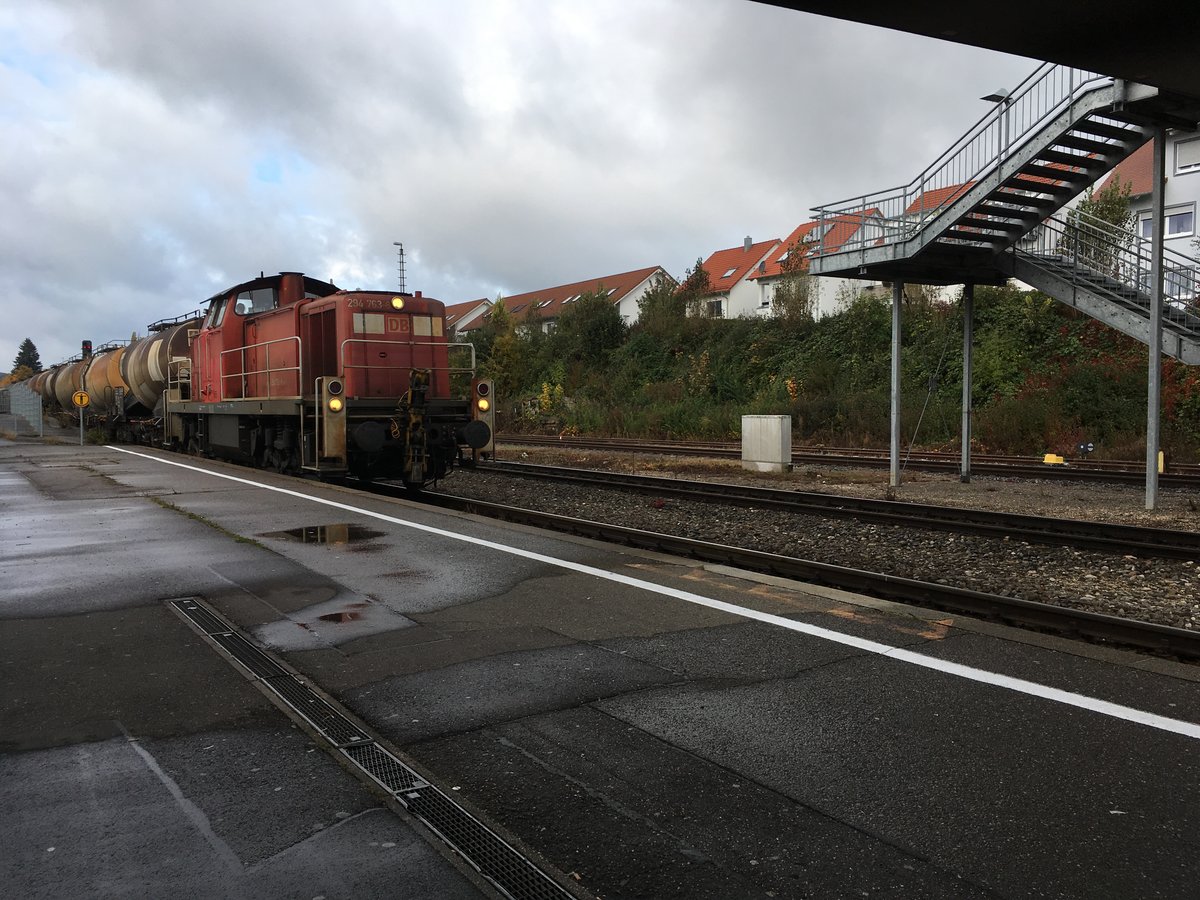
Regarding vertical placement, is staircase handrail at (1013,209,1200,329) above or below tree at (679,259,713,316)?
below

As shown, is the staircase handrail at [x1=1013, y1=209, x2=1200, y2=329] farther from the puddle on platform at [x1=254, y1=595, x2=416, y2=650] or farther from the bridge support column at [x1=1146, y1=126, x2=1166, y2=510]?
the puddle on platform at [x1=254, y1=595, x2=416, y2=650]

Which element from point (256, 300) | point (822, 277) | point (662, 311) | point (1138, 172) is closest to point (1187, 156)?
point (1138, 172)

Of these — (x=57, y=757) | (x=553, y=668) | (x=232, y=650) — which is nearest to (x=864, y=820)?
(x=553, y=668)

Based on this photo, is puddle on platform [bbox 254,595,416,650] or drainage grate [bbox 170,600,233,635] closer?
puddle on platform [bbox 254,595,416,650]

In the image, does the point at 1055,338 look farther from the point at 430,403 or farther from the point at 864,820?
the point at 864,820

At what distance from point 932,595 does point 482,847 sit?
4.54 metres

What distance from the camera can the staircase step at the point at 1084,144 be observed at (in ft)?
36.9

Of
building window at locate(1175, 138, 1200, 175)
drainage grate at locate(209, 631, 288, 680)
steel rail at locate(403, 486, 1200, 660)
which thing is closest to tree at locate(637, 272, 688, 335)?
building window at locate(1175, 138, 1200, 175)

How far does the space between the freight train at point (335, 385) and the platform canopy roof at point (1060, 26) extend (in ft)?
28.6

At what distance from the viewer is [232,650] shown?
5.07m

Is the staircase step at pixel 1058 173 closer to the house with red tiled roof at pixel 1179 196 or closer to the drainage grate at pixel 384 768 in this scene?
the drainage grate at pixel 384 768

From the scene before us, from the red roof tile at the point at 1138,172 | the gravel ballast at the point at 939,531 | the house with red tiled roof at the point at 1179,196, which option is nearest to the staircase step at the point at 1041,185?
the gravel ballast at the point at 939,531

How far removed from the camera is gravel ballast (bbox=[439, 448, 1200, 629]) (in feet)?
23.2

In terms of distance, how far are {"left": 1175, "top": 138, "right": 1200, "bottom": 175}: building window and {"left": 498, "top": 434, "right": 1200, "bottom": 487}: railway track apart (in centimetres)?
2063
